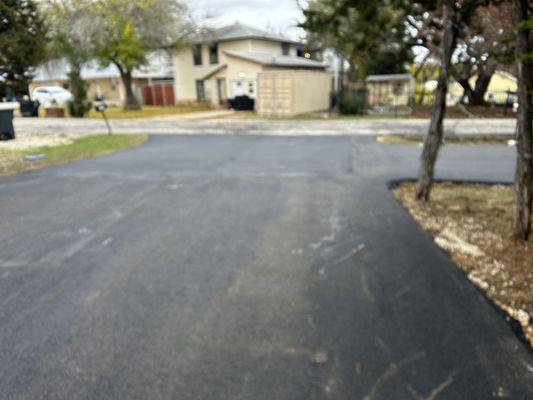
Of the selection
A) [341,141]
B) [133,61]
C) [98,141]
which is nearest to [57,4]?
[133,61]

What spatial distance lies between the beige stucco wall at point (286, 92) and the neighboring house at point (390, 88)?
5.28 metres

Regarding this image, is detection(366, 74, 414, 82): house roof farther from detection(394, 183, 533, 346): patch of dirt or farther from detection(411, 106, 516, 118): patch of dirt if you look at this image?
detection(394, 183, 533, 346): patch of dirt

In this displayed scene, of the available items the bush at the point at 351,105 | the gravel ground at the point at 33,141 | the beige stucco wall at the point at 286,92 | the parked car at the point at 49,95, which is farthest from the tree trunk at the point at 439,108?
the parked car at the point at 49,95

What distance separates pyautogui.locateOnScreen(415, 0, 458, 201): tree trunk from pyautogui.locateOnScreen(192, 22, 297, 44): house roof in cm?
2799

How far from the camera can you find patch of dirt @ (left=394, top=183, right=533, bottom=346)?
3982mm

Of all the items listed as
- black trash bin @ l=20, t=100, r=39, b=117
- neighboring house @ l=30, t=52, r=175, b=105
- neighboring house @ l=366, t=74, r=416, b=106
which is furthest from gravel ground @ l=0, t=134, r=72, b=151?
neighboring house @ l=30, t=52, r=175, b=105

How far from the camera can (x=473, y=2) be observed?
5.88m

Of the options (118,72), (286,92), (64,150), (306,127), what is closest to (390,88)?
(286,92)

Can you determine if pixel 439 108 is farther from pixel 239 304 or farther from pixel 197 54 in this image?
pixel 197 54

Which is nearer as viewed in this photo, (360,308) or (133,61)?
(360,308)

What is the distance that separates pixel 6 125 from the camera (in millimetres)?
14461

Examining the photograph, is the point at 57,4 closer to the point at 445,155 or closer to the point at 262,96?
the point at 262,96

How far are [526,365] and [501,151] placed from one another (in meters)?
10.7

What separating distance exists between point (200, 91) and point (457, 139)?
978 inches
